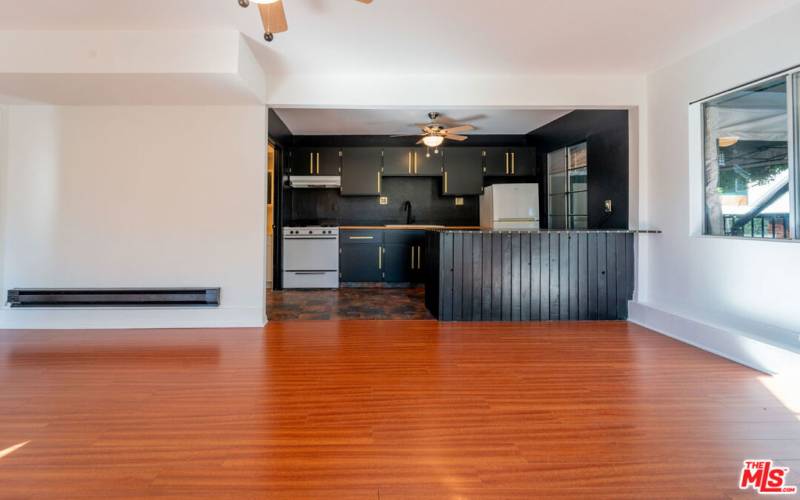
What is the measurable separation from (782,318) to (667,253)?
3.61 ft

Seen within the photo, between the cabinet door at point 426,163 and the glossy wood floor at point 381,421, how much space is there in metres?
3.64

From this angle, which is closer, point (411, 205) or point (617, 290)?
point (617, 290)

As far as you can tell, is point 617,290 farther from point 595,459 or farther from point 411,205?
point 411,205

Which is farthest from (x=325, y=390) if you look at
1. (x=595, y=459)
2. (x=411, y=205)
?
(x=411, y=205)

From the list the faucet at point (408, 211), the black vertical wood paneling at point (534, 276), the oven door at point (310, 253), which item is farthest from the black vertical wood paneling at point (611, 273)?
the oven door at point (310, 253)

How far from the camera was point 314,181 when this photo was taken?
613 centimetres

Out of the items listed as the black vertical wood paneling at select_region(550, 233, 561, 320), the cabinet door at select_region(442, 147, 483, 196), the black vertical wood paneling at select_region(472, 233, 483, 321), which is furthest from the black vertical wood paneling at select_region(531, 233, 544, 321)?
the cabinet door at select_region(442, 147, 483, 196)

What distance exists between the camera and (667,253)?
3.66 meters

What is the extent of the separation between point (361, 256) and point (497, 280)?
8.53 ft

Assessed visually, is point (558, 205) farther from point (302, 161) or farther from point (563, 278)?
point (302, 161)

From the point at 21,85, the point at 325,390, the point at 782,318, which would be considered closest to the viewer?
the point at 325,390

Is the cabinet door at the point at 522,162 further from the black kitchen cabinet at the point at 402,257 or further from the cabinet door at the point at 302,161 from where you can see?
the cabinet door at the point at 302,161

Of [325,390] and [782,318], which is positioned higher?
[782,318]

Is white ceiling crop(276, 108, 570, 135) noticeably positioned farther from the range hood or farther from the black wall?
the range hood
